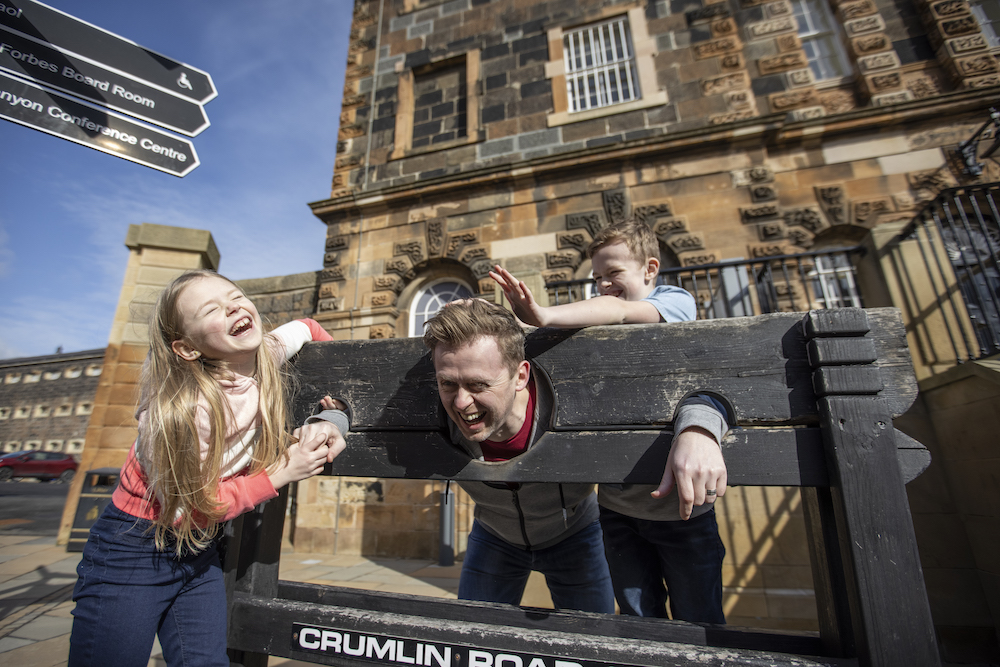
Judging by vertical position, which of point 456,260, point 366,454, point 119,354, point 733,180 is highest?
point 733,180

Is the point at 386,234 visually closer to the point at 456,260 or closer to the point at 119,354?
the point at 456,260

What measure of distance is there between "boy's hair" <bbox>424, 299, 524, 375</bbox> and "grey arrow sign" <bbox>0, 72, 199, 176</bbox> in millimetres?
2420

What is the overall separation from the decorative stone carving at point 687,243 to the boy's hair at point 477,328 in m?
5.15

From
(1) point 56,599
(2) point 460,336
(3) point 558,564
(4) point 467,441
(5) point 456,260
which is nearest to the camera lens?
(2) point 460,336

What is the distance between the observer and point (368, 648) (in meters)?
1.48

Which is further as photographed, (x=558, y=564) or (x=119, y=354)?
(x=119, y=354)

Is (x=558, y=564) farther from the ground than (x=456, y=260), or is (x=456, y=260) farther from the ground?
(x=456, y=260)

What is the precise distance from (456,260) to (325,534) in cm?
444

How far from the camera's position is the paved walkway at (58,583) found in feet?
9.57

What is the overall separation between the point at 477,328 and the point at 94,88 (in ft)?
9.67

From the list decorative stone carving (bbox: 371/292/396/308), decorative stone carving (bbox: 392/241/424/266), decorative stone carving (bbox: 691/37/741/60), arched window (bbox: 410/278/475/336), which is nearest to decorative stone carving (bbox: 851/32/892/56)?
decorative stone carving (bbox: 691/37/741/60)

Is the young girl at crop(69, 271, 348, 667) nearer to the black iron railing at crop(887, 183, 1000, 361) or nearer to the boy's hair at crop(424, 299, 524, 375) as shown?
the boy's hair at crop(424, 299, 524, 375)

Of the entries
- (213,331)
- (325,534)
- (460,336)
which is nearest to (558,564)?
(460,336)

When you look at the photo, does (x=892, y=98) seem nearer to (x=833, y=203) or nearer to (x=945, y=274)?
(x=833, y=203)
